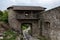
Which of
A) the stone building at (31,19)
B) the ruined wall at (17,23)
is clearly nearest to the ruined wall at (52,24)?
the stone building at (31,19)

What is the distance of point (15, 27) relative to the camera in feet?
92.0

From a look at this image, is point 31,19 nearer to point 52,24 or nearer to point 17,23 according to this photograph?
point 17,23

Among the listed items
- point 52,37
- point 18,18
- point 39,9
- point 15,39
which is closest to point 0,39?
point 15,39

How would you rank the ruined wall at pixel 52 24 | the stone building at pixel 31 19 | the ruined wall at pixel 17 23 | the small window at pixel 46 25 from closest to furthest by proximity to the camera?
Answer: 1. the ruined wall at pixel 52 24
2. the small window at pixel 46 25
3. the stone building at pixel 31 19
4. the ruined wall at pixel 17 23

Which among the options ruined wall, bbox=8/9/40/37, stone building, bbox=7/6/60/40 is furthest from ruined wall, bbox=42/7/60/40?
ruined wall, bbox=8/9/40/37

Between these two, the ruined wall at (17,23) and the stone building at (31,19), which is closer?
the stone building at (31,19)

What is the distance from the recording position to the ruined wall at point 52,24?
21.6m

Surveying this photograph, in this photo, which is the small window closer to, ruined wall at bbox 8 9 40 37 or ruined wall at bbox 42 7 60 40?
ruined wall at bbox 42 7 60 40

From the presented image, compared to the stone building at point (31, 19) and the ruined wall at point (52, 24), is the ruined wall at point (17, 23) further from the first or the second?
the ruined wall at point (52, 24)

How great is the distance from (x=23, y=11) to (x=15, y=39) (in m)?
7.67

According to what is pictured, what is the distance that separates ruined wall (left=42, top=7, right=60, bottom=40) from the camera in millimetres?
21552

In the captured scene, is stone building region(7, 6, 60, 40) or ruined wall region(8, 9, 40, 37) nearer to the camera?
stone building region(7, 6, 60, 40)

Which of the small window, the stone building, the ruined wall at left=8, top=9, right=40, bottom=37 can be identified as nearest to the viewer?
the small window

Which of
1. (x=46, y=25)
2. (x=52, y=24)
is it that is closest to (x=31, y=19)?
(x=46, y=25)
